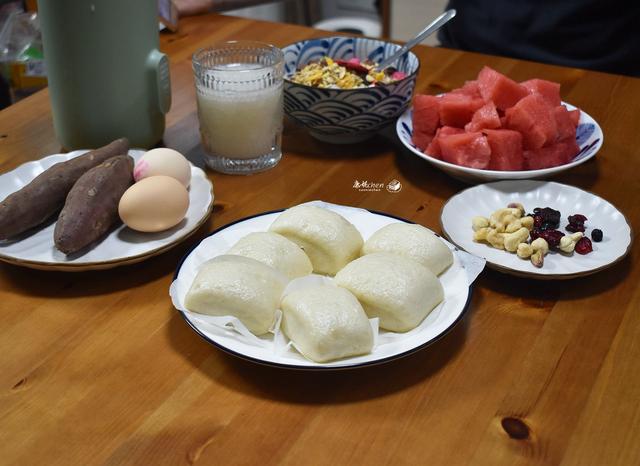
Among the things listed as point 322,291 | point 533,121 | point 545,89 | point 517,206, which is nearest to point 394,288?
point 322,291

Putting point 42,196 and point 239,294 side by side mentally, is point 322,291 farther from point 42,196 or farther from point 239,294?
point 42,196

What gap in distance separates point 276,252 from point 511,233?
12.4 inches

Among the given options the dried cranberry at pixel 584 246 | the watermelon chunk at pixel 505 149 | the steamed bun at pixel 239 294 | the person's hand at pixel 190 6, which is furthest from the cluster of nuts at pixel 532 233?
the person's hand at pixel 190 6

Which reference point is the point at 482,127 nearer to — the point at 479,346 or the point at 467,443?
the point at 479,346

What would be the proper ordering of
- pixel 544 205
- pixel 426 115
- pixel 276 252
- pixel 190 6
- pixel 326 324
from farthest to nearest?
pixel 190 6 → pixel 426 115 → pixel 544 205 → pixel 276 252 → pixel 326 324

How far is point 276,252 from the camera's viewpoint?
2.63 feet

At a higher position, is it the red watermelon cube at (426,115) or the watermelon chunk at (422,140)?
the red watermelon cube at (426,115)

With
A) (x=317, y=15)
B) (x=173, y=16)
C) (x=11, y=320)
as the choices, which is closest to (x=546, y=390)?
(x=11, y=320)

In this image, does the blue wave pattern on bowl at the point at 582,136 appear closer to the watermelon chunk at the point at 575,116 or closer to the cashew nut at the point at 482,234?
the watermelon chunk at the point at 575,116

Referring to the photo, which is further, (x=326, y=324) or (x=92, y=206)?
(x=92, y=206)

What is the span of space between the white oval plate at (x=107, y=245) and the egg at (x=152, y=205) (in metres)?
0.02

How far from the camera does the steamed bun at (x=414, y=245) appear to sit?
2.67 ft

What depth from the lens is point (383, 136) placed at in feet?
4.15

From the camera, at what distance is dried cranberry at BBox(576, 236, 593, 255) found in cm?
91
